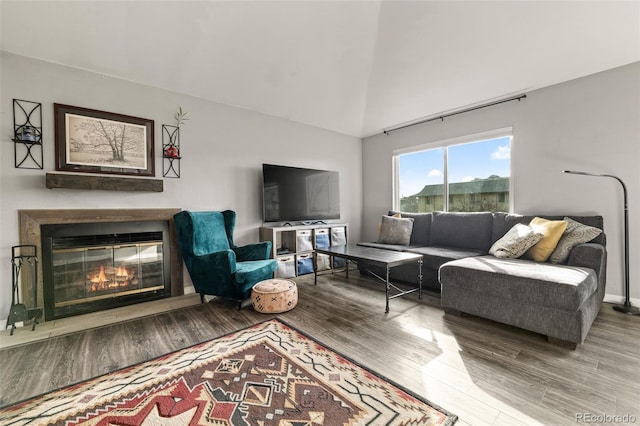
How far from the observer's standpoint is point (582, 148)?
2.94m

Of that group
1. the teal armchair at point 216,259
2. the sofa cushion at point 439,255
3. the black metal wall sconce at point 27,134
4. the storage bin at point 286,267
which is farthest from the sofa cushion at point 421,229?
the black metal wall sconce at point 27,134

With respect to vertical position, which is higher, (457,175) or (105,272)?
(457,175)

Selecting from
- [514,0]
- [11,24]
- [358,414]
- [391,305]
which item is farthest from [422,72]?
[11,24]

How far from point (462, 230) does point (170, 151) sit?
12.1ft

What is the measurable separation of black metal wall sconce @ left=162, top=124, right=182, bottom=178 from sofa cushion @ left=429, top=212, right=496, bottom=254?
3.42 metres

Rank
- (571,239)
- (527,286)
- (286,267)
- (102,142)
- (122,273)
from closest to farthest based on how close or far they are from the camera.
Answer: (527,286) < (571,239) < (102,142) < (122,273) < (286,267)

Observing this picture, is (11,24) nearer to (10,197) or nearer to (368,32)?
(10,197)

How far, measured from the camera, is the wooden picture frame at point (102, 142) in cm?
253

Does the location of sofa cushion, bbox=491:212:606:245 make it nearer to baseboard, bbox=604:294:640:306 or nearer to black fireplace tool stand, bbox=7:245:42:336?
baseboard, bbox=604:294:640:306

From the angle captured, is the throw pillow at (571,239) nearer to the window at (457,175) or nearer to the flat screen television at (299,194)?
Result: the window at (457,175)

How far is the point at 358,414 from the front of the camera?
4.35 ft

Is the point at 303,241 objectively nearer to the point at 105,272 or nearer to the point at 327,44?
the point at 105,272

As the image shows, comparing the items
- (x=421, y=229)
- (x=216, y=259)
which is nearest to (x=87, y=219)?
(x=216, y=259)

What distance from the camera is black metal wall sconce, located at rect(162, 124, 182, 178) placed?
3064 mm
